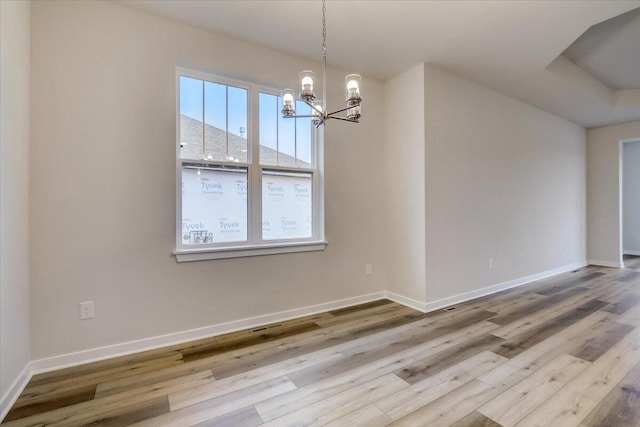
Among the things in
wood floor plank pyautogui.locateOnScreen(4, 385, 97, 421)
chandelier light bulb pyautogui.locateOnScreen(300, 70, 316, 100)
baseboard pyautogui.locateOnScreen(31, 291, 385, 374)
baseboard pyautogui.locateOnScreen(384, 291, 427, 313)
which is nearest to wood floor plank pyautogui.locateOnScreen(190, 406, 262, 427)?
wood floor plank pyautogui.locateOnScreen(4, 385, 97, 421)

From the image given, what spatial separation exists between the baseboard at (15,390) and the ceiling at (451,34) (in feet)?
9.18

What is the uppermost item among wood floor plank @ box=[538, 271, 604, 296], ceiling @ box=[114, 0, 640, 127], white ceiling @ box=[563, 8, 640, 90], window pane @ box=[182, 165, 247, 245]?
white ceiling @ box=[563, 8, 640, 90]

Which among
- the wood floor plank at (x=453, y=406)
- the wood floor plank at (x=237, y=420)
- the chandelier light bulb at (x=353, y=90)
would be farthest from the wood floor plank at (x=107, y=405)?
the chandelier light bulb at (x=353, y=90)

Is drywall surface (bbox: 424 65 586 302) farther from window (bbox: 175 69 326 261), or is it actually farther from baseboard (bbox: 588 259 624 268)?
window (bbox: 175 69 326 261)

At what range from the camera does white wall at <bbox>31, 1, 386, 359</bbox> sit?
2.11 metres

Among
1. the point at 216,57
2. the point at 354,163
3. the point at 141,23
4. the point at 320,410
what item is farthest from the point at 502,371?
the point at 141,23

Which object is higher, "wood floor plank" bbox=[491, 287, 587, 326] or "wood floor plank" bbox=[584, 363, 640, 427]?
A: "wood floor plank" bbox=[491, 287, 587, 326]

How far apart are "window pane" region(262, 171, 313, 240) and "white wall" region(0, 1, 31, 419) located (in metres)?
1.78

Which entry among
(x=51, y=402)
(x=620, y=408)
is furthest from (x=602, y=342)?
(x=51, y=402)

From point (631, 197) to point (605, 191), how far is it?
6.97ft

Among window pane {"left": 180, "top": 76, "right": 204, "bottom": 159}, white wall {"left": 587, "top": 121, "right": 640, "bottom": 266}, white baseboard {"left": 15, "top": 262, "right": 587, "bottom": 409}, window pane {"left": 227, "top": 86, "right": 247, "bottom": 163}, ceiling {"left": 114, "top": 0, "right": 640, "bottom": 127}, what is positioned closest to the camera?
white baseboard {"left": 15, "top": 262, "right": 587, "bottom": 409}

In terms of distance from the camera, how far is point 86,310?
7.27 ft

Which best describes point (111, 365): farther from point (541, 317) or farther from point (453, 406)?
point (541, 317)

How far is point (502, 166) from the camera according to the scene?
13.3 feet
